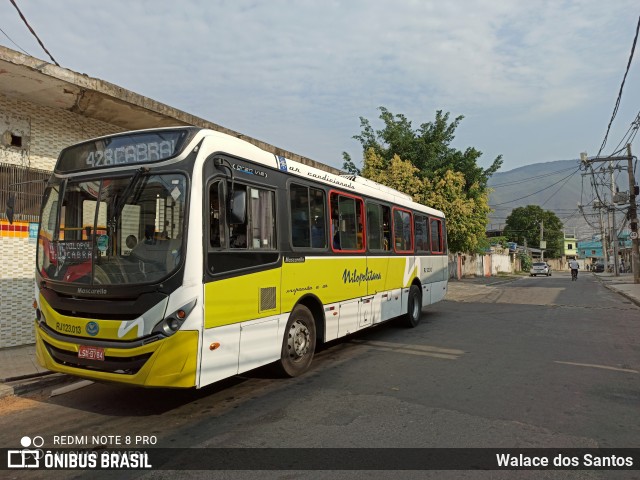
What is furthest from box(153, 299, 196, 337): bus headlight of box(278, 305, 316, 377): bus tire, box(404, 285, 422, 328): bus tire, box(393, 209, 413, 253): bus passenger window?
box(404, 285, 422, 328): bus tire

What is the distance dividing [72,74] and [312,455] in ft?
23.5

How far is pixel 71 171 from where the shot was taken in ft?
17.4

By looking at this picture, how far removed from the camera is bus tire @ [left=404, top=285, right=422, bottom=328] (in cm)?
1075

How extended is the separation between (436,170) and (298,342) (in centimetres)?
1901

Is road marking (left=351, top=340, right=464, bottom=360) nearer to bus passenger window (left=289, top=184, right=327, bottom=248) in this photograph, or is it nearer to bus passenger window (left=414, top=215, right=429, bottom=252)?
bus passenger window (left=289, top=184, right=327, bottom=248)

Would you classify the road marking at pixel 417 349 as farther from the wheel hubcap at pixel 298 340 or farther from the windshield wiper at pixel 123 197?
the windshield wiper at pixel 123 197

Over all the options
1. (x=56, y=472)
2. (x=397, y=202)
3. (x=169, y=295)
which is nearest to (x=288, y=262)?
(x=169, y=295)

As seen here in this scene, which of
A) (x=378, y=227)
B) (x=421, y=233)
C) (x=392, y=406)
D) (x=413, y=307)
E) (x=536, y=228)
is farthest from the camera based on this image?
(x=536, y=228)

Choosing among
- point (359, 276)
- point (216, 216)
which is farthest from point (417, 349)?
point (216, 216)

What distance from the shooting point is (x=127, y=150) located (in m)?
5.00

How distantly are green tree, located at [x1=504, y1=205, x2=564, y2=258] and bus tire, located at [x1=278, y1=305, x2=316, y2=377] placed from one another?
A: 3232 inches

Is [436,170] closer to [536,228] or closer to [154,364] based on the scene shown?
[154,364]

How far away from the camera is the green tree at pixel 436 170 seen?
22.3 meters

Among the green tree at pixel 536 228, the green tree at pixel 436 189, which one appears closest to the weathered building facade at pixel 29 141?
the green tree at pixel 436 189
